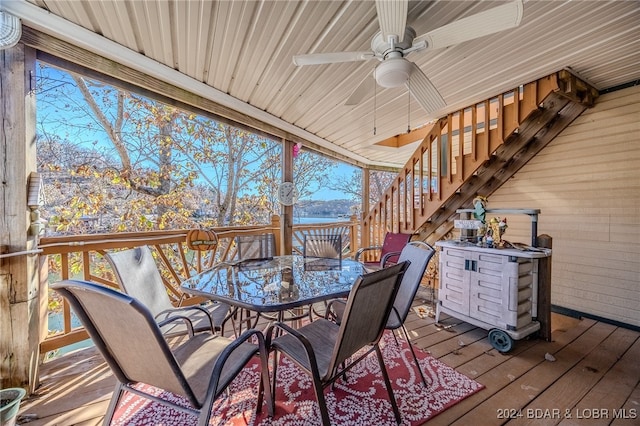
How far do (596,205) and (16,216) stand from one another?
5.48 metres

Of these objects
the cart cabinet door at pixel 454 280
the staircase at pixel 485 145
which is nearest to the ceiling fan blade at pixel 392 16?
the staircase at pixel 485 145

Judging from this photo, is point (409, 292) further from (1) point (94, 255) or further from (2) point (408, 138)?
(1) point (94, 255)

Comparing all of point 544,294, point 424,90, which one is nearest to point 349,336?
point 424,90

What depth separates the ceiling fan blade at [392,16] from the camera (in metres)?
1.41

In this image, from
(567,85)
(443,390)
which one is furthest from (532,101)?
(443,390)

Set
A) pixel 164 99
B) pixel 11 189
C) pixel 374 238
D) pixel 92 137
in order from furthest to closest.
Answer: pixel 374 238
pixel 92 137
pixel 164 99
pixel 11 189

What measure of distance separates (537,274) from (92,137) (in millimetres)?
6375

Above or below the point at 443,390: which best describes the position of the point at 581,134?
above

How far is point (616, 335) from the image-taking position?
113 inches

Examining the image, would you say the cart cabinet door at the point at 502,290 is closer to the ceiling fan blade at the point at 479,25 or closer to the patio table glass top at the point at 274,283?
the patio table glass top at the point at 274,283

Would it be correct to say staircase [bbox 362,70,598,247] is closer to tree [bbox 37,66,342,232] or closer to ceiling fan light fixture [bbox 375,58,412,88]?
ceiling fan light fixture [bbox 375,58,412,88]

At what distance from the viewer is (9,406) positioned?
1416mm

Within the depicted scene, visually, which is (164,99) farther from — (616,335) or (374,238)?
(616,335)

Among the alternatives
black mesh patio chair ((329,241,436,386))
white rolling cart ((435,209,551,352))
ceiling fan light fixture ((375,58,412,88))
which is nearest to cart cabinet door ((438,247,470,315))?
white rolling cart ((435,209,551,352))
